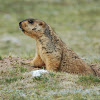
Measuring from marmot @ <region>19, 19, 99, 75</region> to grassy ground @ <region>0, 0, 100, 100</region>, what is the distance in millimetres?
761

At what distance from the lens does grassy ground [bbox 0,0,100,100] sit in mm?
6570

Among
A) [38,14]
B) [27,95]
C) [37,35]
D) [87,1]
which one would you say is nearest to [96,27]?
[38,14]

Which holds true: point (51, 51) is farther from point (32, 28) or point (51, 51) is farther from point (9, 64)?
point (9, 64)

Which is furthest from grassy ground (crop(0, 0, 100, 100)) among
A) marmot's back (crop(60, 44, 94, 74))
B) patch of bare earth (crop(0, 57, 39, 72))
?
marmot's back (crop(60, 44, 94, 74))

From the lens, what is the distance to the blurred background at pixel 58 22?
28612 mm

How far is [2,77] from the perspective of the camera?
26.0 feet

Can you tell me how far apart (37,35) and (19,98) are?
3.08m

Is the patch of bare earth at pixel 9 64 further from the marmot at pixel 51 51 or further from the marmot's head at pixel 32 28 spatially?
the marmot's head at pixel 32 28

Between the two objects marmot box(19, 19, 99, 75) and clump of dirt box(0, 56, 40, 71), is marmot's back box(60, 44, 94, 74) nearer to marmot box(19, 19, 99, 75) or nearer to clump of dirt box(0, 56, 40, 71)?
marmot box(19, 19, 99, 75)

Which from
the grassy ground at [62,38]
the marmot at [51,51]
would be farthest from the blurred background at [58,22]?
the marmot at [51,51]

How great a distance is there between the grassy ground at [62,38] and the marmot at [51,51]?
761mm

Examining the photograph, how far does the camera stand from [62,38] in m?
32.8

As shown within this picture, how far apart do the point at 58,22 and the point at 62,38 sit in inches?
526

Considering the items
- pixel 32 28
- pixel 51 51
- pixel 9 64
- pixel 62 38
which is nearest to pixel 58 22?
pixel 62 38
